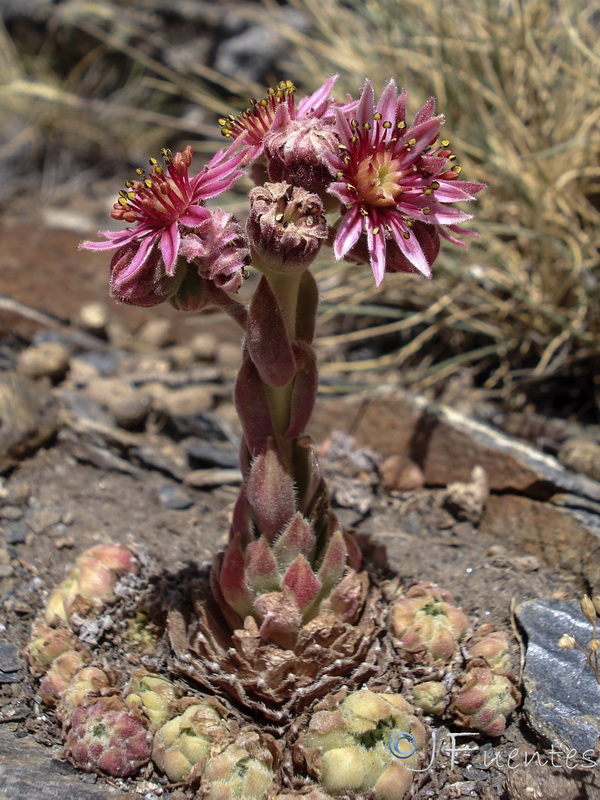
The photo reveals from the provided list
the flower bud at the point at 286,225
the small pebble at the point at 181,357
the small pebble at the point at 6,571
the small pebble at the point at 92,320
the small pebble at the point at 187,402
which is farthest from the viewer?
the small pebble at the point at 92,320

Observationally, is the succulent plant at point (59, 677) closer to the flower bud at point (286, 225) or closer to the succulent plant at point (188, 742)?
the succulent plant at point (188, 742)

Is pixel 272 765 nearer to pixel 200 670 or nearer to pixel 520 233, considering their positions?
pixel 200 670

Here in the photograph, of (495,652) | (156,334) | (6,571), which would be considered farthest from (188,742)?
(156,334)

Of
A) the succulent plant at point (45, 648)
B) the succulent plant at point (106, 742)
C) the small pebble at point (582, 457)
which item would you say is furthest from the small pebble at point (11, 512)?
the small pebble at point (582, 457)

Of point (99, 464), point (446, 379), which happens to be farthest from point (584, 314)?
point (99, 464)

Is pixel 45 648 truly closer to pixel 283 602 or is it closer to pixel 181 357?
pixel 283 602
